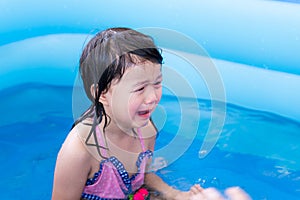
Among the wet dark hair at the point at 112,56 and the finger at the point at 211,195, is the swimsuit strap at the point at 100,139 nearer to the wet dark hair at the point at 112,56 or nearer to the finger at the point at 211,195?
the wet dark hair at the point at 112,56

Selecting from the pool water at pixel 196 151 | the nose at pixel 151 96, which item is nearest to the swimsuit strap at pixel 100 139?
the nose at pixel 151 96

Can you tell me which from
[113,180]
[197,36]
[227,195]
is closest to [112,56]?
[113,180]

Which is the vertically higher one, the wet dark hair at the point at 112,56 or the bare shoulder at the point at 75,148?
the wet dark hair at the point at 112,56

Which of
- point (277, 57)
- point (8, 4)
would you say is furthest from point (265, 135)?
point (8, 4)

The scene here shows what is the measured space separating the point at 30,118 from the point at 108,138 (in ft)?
3.21

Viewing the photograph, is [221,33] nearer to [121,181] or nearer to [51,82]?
[51,82]

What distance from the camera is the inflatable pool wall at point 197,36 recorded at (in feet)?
7.12

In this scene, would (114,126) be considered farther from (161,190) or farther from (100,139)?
(161,190)

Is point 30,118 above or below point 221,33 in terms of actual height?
below

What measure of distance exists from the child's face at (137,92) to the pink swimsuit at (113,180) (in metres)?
0.17

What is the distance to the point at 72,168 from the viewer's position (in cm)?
132

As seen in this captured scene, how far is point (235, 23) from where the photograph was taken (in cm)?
225

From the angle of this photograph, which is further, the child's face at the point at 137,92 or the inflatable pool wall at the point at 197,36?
the inflatable pool wall at the point at 197,36

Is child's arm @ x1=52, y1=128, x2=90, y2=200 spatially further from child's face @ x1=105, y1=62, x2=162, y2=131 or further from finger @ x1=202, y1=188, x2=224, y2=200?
finger @ x1=202, y1=188, x2=224, y2=200
